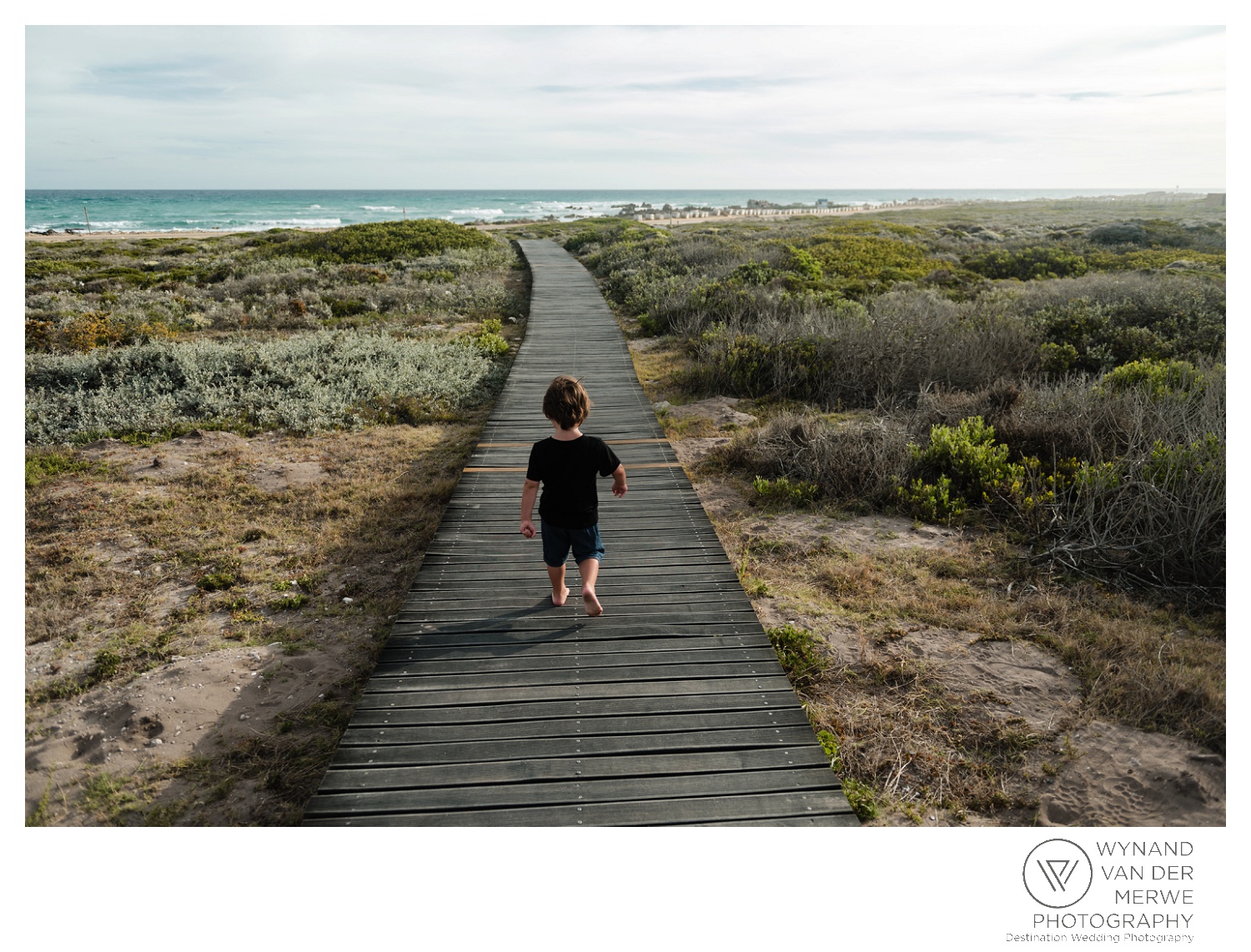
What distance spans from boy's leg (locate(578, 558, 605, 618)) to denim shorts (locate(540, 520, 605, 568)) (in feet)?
0.11

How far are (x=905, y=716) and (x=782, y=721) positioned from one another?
1.03 metres

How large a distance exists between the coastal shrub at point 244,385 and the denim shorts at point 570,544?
20.8ft

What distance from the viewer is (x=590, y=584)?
4609 mm

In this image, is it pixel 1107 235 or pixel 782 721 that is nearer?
pixel 782 721

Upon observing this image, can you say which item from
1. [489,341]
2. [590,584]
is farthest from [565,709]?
[489,341]

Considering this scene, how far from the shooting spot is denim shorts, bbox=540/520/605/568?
4566 millimetres

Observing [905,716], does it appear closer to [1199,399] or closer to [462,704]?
[462,704]

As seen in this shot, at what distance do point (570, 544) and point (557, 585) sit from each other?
0.38m

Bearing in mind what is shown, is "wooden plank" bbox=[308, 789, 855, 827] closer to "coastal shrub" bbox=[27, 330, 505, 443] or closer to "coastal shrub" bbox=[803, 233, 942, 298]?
"coastal shrub" bbox=[27, 330, 505, 443]

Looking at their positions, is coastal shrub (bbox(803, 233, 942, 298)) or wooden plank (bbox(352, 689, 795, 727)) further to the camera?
coastal shrub (bbox(803, 233, 942, 298))

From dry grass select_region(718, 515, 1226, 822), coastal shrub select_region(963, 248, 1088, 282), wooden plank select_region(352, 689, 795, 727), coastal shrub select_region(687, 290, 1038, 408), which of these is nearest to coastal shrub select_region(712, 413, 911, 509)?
dry grass select_region(718, 515, 1226, 822)

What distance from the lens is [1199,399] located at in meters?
7.71

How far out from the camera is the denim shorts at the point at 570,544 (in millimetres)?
4566
